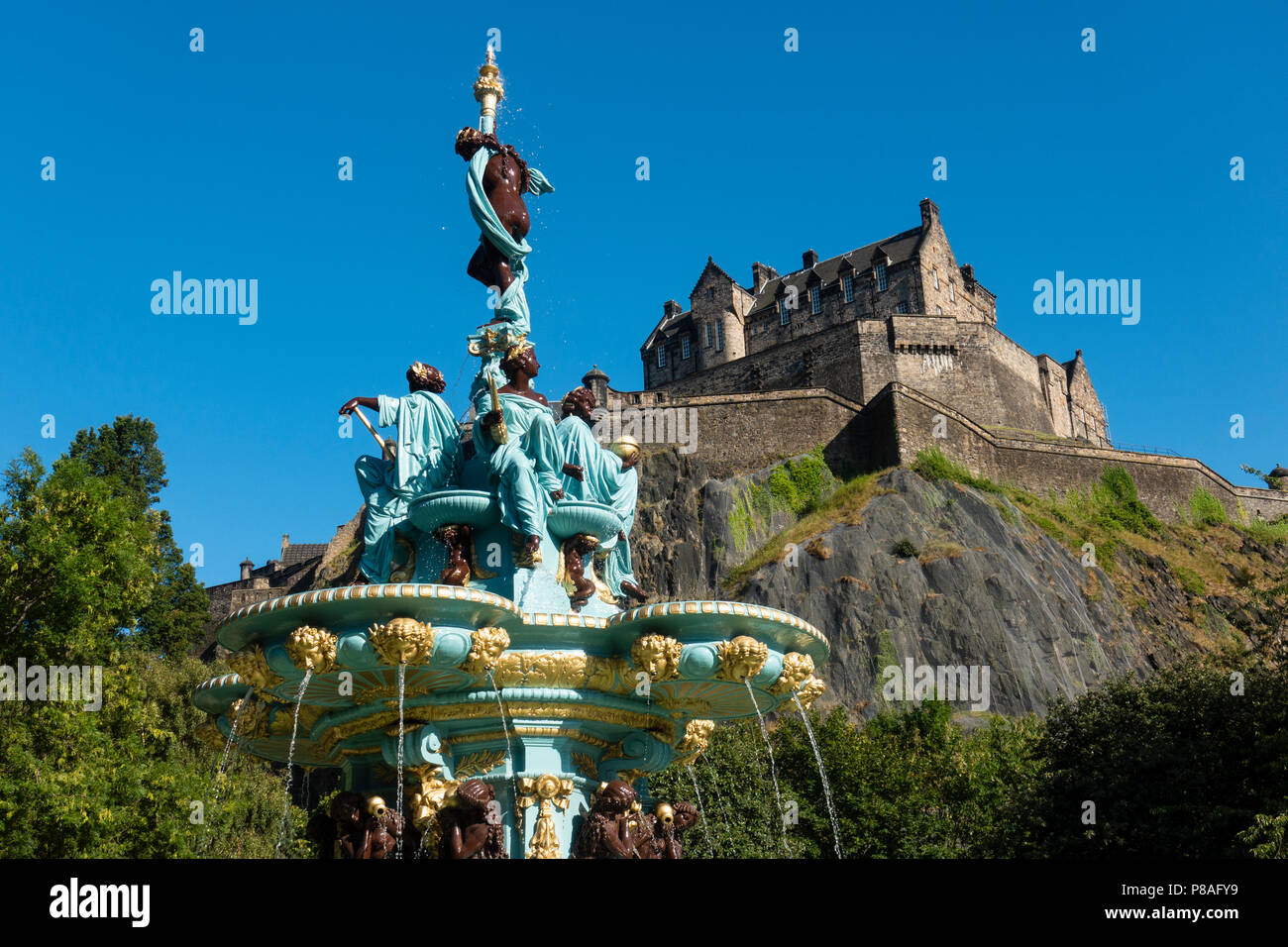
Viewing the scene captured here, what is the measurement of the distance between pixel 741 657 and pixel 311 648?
3.37 metres

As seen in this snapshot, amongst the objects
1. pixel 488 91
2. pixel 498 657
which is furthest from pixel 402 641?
pixel 488 91

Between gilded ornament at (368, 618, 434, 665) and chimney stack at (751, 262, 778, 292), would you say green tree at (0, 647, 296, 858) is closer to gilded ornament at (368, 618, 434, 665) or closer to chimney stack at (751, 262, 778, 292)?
gilded ornament at (368, 618, 434, 665)

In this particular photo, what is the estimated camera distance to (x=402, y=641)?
28.9 ft

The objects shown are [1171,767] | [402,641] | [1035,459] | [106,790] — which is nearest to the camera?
[402,641]

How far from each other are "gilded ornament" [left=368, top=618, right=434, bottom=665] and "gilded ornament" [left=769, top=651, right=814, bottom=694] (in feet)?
10.4

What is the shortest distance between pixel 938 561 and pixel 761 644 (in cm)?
4292

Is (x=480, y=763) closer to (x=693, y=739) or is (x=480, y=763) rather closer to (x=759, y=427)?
(x=693, y=739)

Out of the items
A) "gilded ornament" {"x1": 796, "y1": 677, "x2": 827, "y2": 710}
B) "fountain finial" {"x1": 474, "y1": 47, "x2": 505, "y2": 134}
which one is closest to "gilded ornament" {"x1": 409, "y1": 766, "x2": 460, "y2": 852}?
"gilded ornament" {"x1": 796, "y1": 677, "x2": 827, "y2": 710}

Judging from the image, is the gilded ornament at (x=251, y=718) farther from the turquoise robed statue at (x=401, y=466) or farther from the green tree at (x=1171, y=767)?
the green tree at (x=1171, y=767)

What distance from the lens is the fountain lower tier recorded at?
9.02 metres

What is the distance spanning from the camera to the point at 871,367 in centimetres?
6894

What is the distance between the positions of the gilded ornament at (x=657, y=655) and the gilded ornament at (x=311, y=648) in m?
2.40
